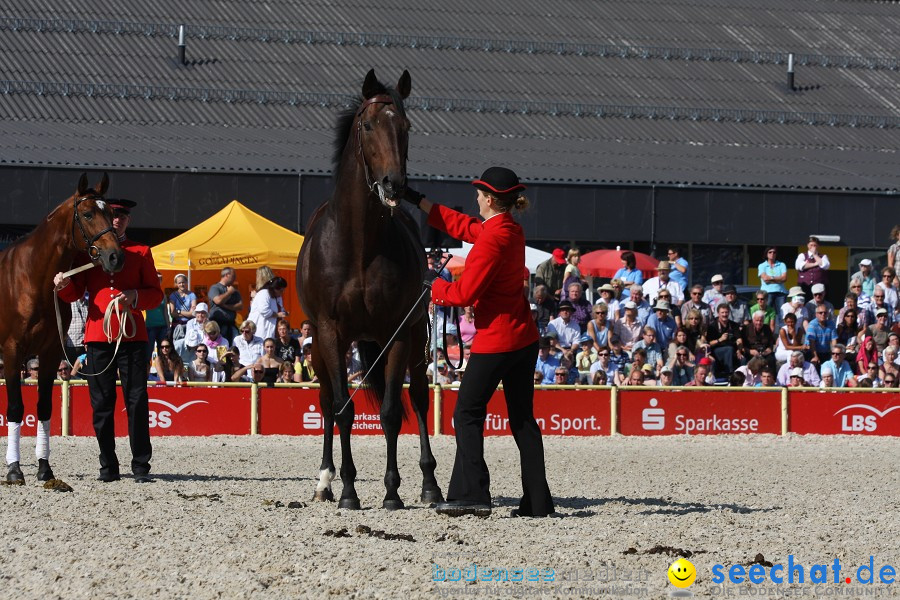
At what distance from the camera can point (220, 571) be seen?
6.69 meters

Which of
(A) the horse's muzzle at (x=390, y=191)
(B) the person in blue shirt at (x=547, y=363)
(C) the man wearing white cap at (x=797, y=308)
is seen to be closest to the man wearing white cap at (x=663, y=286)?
(C) the man wearing white cap at (x=797, y=308)

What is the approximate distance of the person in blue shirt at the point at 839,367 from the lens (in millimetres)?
18734

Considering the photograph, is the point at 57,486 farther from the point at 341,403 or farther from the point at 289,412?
the point at 289,412

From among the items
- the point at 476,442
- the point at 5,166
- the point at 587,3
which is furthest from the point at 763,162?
the point at 476,442

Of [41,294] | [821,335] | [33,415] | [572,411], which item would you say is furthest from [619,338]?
[41,294]

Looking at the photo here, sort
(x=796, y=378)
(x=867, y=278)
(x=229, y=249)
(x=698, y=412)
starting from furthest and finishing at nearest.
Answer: (x=867, y=278) → (x=229, y=249) → (x=796, y=378) → (x=698, y=412)

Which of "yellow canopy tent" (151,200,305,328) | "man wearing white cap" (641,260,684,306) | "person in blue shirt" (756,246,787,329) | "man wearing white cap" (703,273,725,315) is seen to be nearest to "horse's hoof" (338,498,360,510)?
"yellow canopy tent" (151,200,305,328)

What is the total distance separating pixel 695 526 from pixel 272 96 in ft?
78.8

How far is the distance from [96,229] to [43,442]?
68.9 inches

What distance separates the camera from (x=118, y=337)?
10516 millimetres

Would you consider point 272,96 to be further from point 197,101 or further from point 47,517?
point 47,517

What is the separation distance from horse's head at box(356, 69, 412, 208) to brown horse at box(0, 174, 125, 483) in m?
2.34

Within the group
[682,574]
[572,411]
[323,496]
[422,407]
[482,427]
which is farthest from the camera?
[572,411]

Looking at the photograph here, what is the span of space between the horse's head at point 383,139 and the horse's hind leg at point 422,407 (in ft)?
4.57
